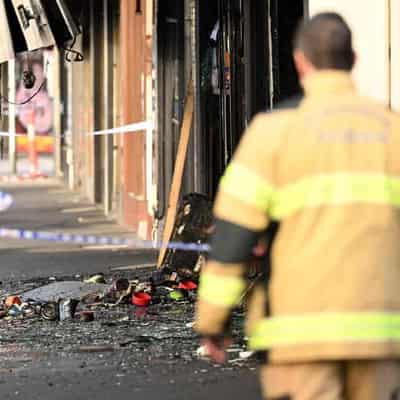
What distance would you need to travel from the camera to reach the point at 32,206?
22406 millimetres

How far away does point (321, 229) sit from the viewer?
14.8ft

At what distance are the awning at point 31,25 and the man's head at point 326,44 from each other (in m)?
8.55

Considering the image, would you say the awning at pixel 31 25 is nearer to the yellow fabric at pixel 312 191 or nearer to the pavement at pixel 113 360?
the pavement at pixel 113 360

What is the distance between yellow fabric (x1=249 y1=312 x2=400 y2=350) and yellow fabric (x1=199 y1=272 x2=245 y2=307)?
17cm

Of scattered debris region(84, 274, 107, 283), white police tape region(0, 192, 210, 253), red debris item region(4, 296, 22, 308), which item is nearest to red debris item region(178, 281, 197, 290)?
white police tape region(0, 192, 210, 253)

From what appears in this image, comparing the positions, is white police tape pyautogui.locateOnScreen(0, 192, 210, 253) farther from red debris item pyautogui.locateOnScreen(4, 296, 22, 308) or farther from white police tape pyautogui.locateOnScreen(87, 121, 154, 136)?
red debris item pyautogui.locateOnScreen(4, 296, 22, 308)

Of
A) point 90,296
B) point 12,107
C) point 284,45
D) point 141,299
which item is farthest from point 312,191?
point 12,107

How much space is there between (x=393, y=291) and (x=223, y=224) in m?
0.56

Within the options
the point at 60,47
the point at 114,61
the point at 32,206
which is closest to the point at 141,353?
the point at 60,47

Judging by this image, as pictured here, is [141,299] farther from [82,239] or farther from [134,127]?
[134,127]

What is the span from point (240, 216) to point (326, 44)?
0.59m

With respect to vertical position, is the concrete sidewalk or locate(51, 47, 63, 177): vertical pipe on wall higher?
locate(51, 47, 63, 177): vertical pipe on wall

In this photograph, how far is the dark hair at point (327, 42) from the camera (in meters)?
4.59

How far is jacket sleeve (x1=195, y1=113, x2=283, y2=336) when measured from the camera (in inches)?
179
